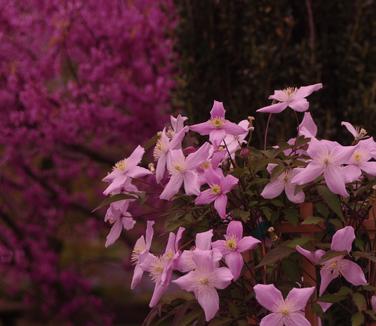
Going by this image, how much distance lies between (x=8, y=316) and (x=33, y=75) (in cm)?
459

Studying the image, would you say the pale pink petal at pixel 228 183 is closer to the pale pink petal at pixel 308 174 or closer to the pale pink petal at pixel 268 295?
the pale pink petal at pixel 308 174

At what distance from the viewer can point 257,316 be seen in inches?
88.7

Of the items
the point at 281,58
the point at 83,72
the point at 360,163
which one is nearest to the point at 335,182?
the point at 360,163

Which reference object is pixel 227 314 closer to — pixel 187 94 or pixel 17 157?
pixel 187 94

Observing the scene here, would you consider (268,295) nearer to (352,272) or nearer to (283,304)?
(283,304)

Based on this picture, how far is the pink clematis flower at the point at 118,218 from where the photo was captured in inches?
94.2

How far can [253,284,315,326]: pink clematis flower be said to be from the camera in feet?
6.67

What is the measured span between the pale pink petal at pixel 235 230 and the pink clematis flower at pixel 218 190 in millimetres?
35

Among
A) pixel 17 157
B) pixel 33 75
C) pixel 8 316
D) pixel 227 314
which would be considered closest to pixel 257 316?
pixel 227 314

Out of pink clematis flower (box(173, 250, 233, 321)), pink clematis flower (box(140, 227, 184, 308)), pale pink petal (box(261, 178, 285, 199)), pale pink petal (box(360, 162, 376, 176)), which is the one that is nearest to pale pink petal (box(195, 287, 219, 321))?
pink clematis flower (box(173, 250, 233, 321))

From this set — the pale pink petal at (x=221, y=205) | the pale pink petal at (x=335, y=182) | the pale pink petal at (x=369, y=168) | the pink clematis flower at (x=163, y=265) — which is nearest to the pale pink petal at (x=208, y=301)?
the pink clematis flower at (x=163, y=265)

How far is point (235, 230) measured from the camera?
2133 mm

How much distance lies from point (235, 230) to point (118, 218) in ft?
1.47

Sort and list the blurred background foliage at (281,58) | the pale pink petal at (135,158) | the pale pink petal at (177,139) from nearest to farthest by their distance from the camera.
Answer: the pale pink petal at (177,139)
the pale pink petal at (135,158)
the blurred background foliage at (281,58)
